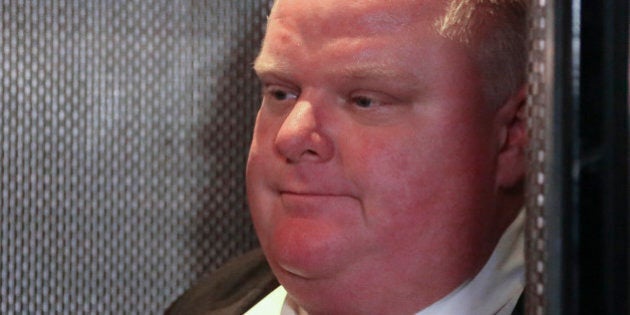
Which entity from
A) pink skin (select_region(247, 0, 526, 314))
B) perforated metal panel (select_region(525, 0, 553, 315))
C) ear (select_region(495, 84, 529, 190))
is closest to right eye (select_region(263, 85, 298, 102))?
pink skin (select_region(247, 0, 526, 314))

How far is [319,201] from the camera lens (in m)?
0.75

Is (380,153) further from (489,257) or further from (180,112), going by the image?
(180,112)

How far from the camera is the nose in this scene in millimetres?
734

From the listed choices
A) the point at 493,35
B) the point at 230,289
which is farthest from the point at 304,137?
the point at 230,289

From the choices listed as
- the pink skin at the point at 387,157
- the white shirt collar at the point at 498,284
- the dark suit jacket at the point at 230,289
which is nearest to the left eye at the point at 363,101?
the pink skin at the point at 387,157

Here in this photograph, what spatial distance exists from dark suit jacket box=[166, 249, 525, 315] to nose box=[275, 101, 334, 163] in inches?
9.6

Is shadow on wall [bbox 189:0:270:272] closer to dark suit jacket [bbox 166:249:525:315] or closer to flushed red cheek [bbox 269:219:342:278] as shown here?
dark suit jacket [bbox 166:249:525:315]

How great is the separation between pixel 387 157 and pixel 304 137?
2.3 inches

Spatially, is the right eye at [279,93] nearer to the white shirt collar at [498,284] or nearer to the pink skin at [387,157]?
the pink skin at [387,157]

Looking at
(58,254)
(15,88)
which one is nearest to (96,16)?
(15,88)

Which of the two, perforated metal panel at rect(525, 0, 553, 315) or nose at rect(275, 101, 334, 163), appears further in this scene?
nose at rect(275, 101, 334, 163)

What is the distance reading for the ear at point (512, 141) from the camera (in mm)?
759

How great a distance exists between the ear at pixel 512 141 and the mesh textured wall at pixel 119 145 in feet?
1.06

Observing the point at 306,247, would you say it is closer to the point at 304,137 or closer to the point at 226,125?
Answer: the point at 304,137
